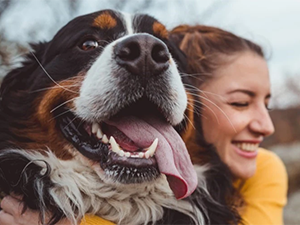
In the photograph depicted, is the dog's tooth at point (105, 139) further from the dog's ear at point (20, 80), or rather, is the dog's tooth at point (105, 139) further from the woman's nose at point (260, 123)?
the woman's nose at point (260, 123)

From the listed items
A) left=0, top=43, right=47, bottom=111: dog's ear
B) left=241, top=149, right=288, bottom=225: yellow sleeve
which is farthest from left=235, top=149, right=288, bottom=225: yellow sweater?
left=0, top=43, right=47, bottom=111: dog's ear

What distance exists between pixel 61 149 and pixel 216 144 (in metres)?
1.28

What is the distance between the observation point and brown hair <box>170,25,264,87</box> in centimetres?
348

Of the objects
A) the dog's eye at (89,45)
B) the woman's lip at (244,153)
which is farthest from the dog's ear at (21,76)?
the woman's lip at (244,153)

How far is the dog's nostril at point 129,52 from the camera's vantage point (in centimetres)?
216

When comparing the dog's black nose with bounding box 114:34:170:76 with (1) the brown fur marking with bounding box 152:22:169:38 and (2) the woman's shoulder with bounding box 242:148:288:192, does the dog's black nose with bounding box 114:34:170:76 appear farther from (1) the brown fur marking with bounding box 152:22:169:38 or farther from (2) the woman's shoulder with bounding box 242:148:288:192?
(2) the woman's shoulder with bounding box 242:148:288:192

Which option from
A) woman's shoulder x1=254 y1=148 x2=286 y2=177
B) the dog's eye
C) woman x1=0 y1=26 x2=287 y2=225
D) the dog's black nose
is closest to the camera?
the dog's black nose

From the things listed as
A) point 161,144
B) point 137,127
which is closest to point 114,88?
point 137,127

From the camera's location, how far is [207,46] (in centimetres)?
366

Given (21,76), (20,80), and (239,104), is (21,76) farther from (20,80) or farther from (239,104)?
(239,104)

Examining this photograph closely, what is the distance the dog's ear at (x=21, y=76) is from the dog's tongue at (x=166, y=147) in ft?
2.78

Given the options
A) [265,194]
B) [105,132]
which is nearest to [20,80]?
[105,132]

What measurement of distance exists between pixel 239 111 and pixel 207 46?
0.64m

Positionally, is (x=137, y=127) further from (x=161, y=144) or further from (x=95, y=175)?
(x=95, y=175)
